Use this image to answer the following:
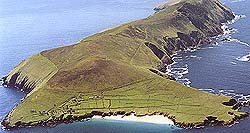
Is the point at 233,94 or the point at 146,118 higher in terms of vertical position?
the point at 233,94

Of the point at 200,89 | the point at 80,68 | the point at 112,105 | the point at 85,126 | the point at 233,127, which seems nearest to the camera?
the point at 233,127

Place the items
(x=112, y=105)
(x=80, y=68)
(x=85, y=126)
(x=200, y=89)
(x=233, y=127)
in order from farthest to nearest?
(x=80, y=68) → (x=200, y=89) → (x=112, y=105) → (x=85, y=126) → (x=233, y=127)

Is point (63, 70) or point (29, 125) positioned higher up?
point (63, 70)

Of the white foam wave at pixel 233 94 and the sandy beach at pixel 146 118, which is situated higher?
the white foam wave at pixel 233 94

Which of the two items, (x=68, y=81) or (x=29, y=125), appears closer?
(x=29, y=125)

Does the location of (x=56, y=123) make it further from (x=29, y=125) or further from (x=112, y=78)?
(x=112, y=78)

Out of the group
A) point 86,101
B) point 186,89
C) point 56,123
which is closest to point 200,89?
point 186,89

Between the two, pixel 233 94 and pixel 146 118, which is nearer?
pixel 146 118

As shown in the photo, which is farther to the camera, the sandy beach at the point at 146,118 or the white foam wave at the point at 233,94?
the white foam wave at the point at 233,94

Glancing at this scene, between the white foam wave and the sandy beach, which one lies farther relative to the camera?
the white foam wave

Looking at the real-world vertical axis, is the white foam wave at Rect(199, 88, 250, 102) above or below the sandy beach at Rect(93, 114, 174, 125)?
above

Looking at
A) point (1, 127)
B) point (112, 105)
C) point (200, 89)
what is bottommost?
point (1, 127)
